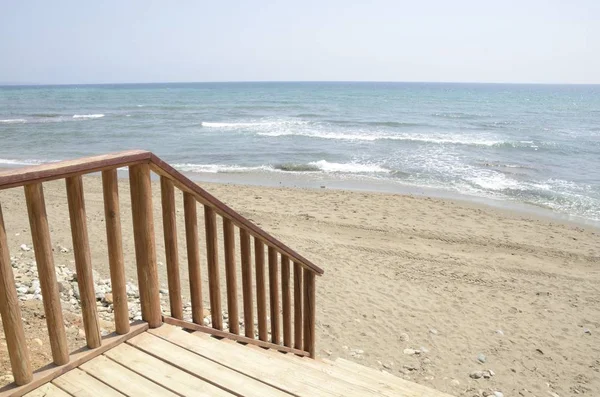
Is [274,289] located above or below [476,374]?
above

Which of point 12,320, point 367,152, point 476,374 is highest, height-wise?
point 12,320

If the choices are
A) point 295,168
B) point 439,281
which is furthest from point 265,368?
point 295,168

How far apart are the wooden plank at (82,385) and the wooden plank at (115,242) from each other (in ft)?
1.26

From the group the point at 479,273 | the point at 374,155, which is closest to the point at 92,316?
the point at 479,273

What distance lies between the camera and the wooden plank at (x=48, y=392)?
2.24m

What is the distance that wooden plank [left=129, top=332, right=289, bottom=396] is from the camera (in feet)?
8.27

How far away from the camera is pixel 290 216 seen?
37.7ft

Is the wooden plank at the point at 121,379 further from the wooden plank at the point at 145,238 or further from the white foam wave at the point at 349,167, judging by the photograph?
the white foam wave at the point at 349,167

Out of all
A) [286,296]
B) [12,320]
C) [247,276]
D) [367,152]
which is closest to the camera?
[12,320]

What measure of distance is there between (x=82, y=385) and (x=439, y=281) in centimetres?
692

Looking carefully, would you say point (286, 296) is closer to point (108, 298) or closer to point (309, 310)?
point (309, 310)

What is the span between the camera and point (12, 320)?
7.09ft

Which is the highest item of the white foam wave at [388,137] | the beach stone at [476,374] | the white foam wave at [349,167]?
the white foam wave at [388,137]

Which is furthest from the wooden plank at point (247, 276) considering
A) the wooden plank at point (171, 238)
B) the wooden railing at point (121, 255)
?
the wooden plank at point (171, 238)
